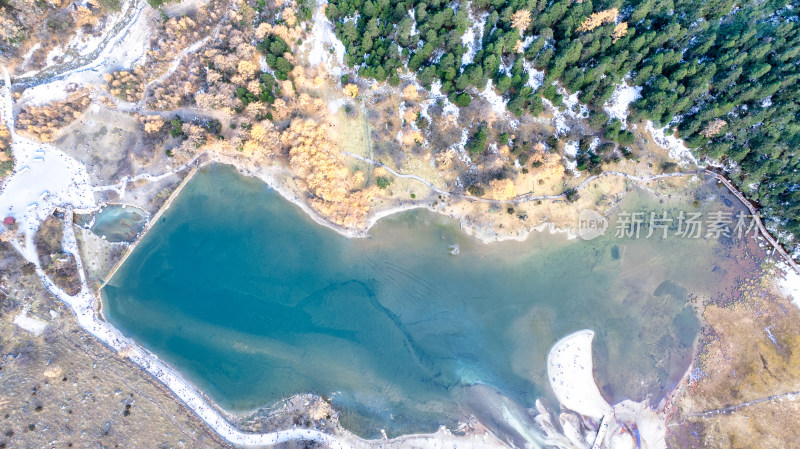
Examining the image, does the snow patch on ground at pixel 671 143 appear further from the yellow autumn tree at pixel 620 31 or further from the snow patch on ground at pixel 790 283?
the snow patch on ground at pixel 790 283

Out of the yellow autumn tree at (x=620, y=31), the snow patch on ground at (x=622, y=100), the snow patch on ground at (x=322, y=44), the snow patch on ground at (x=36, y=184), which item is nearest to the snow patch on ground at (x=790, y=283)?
the snow patch on ground at (x=622, y=100)

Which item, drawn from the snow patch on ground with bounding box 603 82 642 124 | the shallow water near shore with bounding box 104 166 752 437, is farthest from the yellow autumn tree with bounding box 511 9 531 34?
the shallow water near shore with bounding box 104 166 752 437

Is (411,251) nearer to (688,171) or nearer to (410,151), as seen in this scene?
(410,151)

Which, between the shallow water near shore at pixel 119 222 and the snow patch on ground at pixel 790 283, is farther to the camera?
the shallow water near shore at pixel 119 222

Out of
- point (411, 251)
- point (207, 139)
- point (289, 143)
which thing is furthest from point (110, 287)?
point (411, 251)

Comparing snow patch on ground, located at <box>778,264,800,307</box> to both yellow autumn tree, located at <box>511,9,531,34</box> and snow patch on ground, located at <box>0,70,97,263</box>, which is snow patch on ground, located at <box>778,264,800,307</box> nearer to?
yellow autumn tree, located at <box>511,9,531,34</box>
